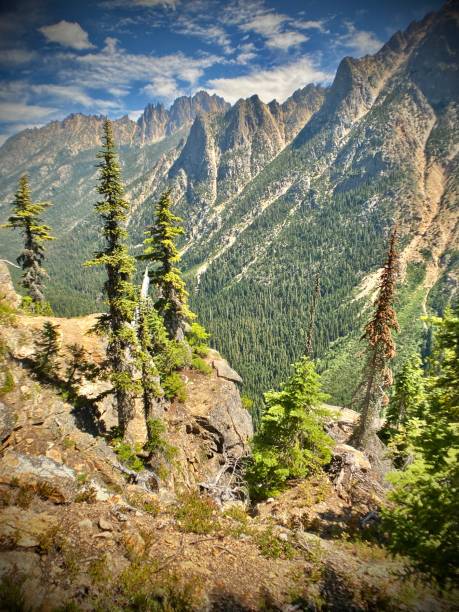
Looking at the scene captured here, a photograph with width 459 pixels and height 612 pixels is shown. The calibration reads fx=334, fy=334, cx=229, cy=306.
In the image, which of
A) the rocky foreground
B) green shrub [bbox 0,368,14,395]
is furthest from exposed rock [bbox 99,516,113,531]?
green shrub [bbox 0,368,14,395]

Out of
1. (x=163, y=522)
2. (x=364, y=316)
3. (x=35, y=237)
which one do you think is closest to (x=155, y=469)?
(x=163, y=522)

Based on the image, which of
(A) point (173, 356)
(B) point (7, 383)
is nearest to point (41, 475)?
(B) point (7, 383)

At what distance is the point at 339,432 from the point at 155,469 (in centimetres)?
1816

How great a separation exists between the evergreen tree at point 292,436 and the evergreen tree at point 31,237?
1040 inches

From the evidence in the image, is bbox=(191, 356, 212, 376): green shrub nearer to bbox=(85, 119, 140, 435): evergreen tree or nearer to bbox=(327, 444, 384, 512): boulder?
bbox=(85, 119, 140, 435): evergreen tree

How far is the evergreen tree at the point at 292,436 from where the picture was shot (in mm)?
16203

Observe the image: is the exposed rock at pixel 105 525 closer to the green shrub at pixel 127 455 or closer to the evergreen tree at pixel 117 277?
the green shrub at pixel 127 455

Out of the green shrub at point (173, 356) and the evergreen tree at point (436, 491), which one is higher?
the evergreen tree at point (436, 491)

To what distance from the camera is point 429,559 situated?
7.12 metres

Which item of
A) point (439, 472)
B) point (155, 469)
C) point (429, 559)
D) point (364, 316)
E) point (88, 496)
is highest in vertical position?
point (439, 472)

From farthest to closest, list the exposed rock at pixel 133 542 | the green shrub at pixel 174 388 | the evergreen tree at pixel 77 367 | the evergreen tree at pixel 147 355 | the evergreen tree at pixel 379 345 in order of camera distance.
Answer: the green shrub at pixel 174 388 → the evergreen tree at pixel 379 345 → the evergreen tree at pixel 77 367 → the evergreen tree at pixel 147 355 → the exposed rock at pixel 133 542

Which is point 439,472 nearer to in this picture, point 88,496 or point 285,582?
point 285,582

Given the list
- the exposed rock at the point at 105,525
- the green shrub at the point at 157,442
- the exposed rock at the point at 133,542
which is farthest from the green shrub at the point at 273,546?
the green shrub at the point at 157,442

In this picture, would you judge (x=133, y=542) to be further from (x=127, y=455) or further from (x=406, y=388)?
(x=406, y=388)
